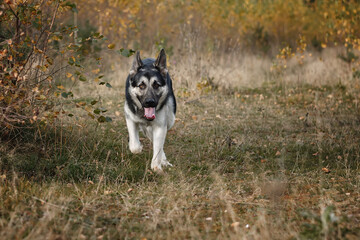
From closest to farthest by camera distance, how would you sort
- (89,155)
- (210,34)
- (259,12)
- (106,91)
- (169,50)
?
(89,155) < (106,91) < (169,50) < (210,34) < (259,12)

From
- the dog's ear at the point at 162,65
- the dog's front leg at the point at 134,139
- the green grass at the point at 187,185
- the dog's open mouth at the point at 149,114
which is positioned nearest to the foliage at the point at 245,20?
the green grass at the point at 187,185

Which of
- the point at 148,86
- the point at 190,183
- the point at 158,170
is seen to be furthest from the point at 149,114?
Answer: the point at 190,183

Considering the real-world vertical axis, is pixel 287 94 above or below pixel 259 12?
below

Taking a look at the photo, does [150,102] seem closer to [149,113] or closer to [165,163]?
[149,113]

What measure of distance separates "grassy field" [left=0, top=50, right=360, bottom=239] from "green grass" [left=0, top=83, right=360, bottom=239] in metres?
0.01

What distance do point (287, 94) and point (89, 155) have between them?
695 cm

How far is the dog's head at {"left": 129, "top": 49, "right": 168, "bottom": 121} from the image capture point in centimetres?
495

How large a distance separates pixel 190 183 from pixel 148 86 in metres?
1.34

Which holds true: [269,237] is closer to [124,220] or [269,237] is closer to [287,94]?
[124,220]

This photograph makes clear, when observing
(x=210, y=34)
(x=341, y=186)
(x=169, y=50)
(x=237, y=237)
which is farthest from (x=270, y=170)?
(x=210, y=34)

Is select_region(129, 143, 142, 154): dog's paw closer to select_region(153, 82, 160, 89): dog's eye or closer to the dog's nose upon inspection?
the dog's nose

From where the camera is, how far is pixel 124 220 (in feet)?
10.9

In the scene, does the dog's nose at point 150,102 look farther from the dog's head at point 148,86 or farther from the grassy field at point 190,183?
the grassy field at point 190,183

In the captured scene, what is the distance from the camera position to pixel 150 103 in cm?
486
